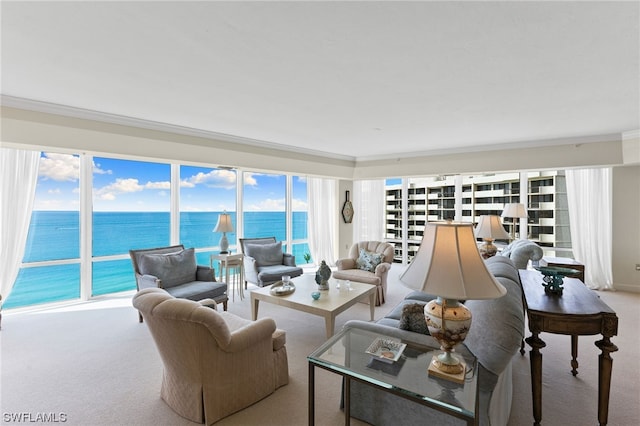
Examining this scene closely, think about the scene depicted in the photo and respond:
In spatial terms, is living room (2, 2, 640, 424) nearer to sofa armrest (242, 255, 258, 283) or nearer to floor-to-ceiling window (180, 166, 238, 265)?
sofa armrest (242, 255, 258, 283)

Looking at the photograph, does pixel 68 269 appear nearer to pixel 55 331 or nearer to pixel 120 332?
pixel 55 331

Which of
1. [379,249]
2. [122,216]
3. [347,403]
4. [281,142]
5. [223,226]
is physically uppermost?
[281,142]

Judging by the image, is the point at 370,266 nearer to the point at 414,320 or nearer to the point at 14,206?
the point at 414,320

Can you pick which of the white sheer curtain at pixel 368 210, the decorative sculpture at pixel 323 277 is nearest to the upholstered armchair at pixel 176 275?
the decorative sculpture at pixel 323 277

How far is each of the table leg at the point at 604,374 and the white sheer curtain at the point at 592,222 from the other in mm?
4304

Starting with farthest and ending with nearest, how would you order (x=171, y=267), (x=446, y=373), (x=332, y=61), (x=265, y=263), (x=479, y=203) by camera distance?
(x=479, y=203)
(x=265, y=263)
(x=171, y=267)
(x=332, y=61)
(x=446, y=373)

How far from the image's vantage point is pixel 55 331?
3301mm

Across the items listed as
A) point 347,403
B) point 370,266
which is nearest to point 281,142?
point 370,266

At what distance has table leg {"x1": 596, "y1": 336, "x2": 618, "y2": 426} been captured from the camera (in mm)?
1771

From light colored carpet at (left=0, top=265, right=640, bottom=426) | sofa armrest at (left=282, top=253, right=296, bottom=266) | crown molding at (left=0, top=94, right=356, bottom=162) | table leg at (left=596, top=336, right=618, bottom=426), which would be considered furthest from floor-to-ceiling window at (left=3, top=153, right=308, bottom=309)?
table leg at (left=596, top=336, right=618, bottom=426)

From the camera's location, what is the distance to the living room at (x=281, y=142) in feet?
6.79

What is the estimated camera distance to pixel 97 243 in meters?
4.75

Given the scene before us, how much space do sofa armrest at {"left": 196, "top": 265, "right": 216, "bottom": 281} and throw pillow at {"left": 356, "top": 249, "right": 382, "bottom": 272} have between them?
2.26m

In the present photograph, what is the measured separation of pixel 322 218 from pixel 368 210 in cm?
128
